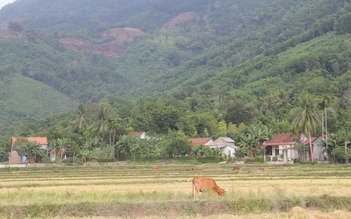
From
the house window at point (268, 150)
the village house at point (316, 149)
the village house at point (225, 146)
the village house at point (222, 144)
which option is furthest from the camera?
the village house at point (222, 144)

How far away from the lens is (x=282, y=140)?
93.2 meters

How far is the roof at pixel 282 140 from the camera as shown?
91.3m

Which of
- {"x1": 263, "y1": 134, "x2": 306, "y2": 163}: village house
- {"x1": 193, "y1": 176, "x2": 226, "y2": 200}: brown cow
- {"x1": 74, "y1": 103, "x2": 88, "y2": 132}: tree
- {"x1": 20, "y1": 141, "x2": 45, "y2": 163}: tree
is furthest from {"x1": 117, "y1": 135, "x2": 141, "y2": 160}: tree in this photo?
{"x1": 193, "y1": 176, "x2": 226, "y2": 200}: brown cow

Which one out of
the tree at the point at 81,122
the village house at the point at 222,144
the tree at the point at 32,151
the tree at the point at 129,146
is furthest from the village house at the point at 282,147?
the tree at the point at 81,122

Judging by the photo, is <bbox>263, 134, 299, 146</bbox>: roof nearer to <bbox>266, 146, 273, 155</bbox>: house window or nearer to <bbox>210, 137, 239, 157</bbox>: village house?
<bbox>266, 146, 273, 155</bbox>: house window

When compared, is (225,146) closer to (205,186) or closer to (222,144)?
(222,144)

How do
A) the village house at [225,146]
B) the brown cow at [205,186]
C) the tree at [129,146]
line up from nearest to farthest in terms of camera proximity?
the brown cow at [205,186]
the tree at [129,146]
the village house at [225,146]

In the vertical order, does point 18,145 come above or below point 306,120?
below

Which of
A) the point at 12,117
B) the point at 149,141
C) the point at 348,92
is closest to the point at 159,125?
the point at 149,141

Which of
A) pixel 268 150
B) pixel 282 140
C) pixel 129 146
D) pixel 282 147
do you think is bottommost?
pixel 268 150

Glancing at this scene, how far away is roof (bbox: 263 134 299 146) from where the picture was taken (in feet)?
300

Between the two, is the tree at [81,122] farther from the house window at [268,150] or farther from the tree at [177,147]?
the house window at [268,150]

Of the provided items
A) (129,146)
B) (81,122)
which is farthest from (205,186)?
(81,122)

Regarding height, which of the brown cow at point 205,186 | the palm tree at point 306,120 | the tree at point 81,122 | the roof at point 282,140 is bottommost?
the brown cow at point 205,186
